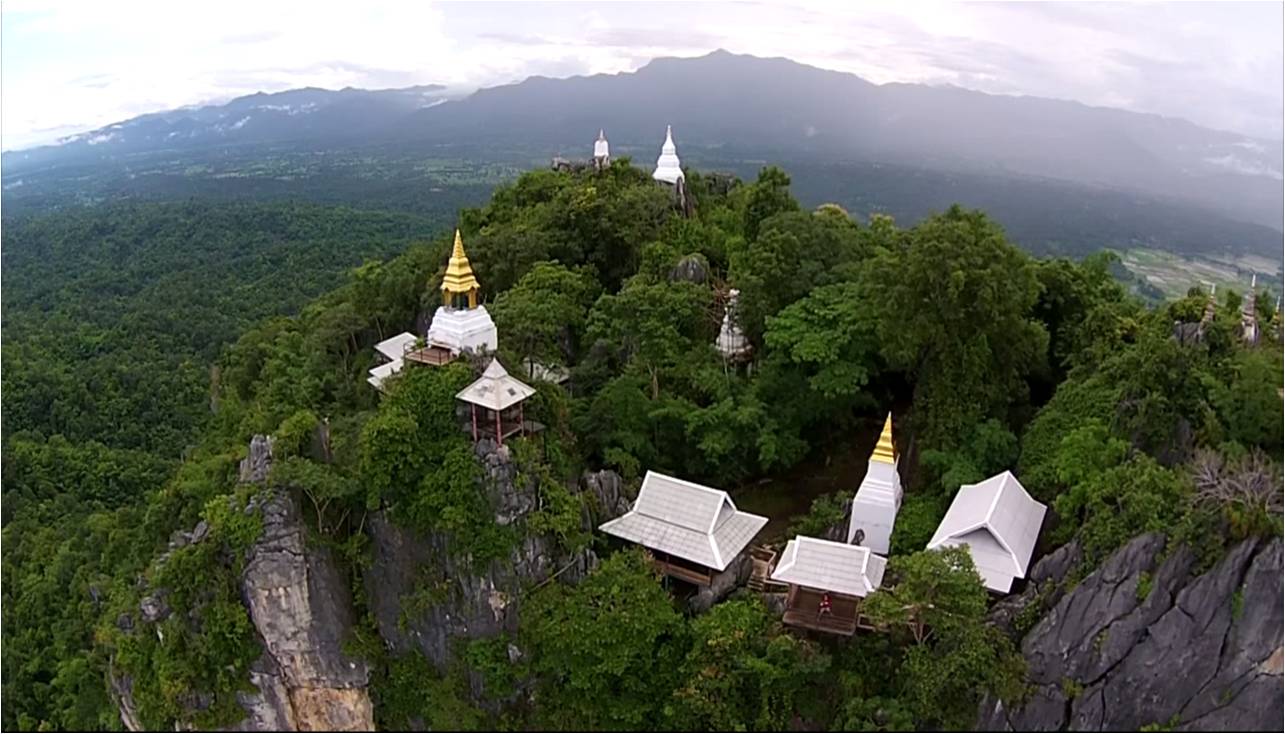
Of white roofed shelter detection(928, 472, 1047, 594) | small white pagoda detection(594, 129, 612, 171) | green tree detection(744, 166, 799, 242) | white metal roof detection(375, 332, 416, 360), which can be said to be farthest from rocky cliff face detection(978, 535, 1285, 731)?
small white pagoda detection(594, 129, 612, 171)

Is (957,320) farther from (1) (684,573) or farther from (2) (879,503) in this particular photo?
(1) (684,573)

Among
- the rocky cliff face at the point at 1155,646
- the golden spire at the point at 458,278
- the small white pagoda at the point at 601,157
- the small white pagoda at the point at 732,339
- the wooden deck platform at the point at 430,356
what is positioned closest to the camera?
the rocky cliff face at the point at 1155,646

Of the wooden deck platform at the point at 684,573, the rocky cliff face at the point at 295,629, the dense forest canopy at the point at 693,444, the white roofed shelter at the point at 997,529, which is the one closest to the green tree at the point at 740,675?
the dense forest canopy at the point at 693,444

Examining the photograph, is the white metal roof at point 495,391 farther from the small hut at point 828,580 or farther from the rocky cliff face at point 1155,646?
the rocky cliff face at point 1155,646

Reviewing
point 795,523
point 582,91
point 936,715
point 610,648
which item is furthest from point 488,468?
point 582,91

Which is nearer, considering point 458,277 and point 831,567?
point 831,567

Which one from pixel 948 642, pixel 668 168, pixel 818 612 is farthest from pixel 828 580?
pixel 668 168
